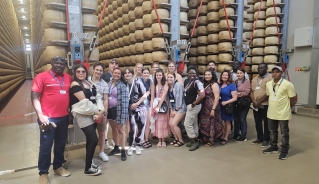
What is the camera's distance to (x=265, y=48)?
684cm

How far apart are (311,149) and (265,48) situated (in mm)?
4050

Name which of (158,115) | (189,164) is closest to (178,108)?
(158,115)

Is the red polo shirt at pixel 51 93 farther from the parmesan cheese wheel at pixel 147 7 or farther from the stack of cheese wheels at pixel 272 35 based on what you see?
the stack of cheese wheels at pixel 272 35

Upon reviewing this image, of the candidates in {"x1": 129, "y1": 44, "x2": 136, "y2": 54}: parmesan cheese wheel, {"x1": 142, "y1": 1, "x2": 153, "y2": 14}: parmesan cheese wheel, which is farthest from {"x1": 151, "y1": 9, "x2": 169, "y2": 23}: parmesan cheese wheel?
{"x1": 129, "y1": 44, "x2": 136, "y2": 54}: parmesan cheese wheel

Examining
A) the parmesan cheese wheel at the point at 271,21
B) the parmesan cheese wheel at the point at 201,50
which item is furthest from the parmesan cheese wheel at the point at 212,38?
the parmesan cheese wheel at the point at 271,21

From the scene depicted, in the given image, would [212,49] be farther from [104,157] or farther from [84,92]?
[84,92]

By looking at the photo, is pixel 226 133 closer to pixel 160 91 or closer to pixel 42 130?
pixel 160 91

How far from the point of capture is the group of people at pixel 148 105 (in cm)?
253

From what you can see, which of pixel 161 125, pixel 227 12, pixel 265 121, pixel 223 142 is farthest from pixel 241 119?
pixel 227 12

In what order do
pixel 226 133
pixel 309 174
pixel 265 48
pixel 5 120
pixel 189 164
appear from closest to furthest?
pixel 309 174
pixel 189 164
pixel 226 133
pixel 5 120
pixel 265 48

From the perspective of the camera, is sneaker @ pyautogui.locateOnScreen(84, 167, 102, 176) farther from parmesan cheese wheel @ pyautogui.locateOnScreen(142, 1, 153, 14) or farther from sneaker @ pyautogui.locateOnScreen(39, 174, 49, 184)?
parmesan cheese wheel @ pyautogui.locateOnScreen(142, 1, 153, 14)

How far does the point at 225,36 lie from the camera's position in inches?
224

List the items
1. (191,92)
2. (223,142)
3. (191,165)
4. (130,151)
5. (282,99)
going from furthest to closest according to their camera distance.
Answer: (223,142) → (191,92) → (130,151) → (282,99) → (191,165)

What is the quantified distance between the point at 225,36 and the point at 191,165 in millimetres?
3797
